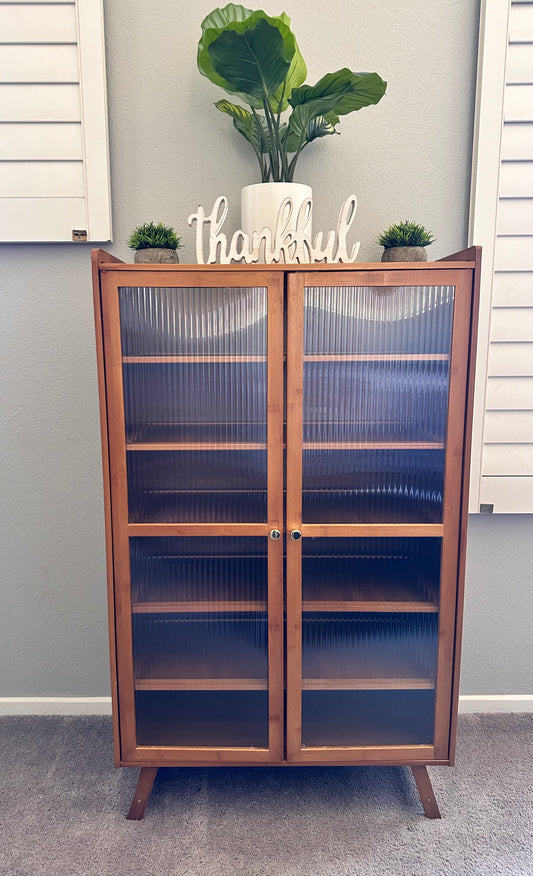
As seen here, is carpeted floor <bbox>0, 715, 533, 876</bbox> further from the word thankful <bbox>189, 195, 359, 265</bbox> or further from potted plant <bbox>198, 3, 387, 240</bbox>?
potted plant <bbox>198, 3, 387, 240</bbox>

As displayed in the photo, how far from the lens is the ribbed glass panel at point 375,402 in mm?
1374

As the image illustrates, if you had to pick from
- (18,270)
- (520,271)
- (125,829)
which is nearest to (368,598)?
(125,829)

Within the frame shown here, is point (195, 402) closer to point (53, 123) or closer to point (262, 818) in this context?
point (53, 123)

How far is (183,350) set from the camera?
1.41 meters

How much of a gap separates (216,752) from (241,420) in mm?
924

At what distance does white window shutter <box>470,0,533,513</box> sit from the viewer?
1629 millimetres

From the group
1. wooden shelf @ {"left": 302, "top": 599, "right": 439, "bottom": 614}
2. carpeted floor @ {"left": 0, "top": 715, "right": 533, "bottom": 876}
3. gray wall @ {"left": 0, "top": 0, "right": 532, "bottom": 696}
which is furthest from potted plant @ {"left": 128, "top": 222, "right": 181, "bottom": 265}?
carpeted floor @ {"left": 0, "top": 715, "right": 533, "bottom": 876}

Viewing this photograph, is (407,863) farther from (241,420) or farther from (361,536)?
(241,420)

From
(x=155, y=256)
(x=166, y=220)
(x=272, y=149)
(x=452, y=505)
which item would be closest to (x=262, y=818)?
(x=452, y=505)

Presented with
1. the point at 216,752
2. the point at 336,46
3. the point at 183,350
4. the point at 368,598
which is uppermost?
the point at 336,46

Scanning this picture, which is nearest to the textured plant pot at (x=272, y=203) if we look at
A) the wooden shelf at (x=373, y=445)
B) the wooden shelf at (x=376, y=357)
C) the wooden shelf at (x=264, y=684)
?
the wooden shelf at (x=376, y=357)

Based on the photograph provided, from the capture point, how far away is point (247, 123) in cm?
159

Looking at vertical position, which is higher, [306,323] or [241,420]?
[306,323]

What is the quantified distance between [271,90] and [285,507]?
1.12m
